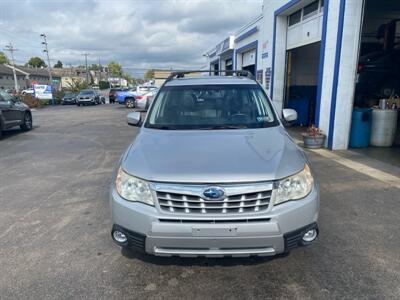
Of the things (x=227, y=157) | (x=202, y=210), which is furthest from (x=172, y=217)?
(x=227, y=157)

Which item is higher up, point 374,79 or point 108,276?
point 374,79

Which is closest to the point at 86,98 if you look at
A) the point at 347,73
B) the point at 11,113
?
the point at 11,113

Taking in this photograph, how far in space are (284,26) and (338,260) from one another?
443 inches

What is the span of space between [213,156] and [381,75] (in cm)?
1116

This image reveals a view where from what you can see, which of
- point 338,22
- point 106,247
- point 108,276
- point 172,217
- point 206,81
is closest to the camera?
point 172,217

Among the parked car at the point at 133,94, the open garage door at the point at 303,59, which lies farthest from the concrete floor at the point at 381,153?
the parked car at the point at 133,94


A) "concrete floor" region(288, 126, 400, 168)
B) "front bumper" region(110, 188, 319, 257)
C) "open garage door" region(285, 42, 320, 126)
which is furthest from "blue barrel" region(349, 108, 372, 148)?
"front bumper" region(110, 188, 319, 257)

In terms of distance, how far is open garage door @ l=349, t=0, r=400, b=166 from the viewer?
877cm

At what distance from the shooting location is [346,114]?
28.0ft

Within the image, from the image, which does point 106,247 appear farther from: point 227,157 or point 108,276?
point 227,157

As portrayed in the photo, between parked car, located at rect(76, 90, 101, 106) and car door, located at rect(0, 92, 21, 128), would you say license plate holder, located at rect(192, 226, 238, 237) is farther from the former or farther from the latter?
parked car, located at rect(76, 90, 101, 106)

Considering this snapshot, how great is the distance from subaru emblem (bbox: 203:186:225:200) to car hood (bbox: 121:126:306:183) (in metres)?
0.06

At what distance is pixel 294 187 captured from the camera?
2.70 metres

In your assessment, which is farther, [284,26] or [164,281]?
[284,26]
